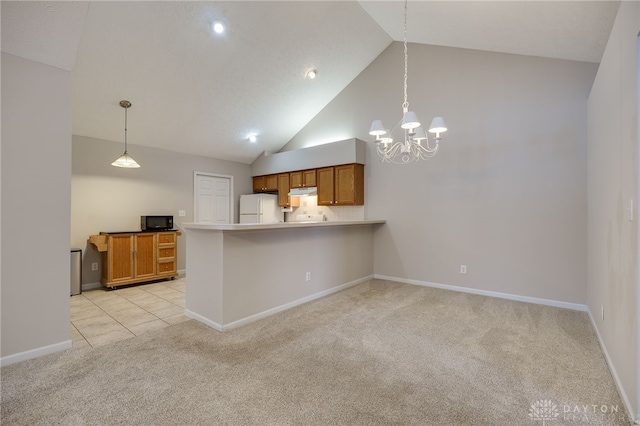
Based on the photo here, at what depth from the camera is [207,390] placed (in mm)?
1953

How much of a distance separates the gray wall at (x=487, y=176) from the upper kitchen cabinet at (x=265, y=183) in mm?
2263

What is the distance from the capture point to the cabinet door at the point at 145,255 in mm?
4859

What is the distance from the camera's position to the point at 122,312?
354 cm

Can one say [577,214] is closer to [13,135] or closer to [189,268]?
[189,268]

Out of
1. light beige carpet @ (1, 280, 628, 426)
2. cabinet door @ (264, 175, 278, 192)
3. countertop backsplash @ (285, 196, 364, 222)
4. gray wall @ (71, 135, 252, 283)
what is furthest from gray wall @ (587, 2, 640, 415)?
gray wall @ (71, 135, 252, 283)

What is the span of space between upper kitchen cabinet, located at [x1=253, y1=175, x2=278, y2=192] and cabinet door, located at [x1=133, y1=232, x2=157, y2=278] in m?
2.59

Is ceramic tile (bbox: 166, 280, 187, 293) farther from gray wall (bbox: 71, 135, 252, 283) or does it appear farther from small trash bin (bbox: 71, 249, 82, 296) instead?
small trash bin (bbox: 71, 249, 82, 296)

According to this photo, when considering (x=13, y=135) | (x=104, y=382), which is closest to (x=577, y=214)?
(x=104, y=382)

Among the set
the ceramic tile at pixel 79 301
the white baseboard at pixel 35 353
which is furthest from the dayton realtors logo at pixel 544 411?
the ceramic tile at pixel 79 301

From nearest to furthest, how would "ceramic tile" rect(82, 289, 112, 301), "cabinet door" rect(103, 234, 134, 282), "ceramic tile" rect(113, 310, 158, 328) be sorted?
"ceramic tile" rect(113, 310, 158, 328) < "ceramic tile" rect(82, 289, 112, 301) < "cabinet door" rect(103, 234, 134, 282)

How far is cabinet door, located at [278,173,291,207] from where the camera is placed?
20.9 feet

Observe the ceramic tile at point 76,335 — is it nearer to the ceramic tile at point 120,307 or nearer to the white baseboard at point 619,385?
the ceramic tile at point 120,307

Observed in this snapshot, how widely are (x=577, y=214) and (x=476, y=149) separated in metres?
1.46

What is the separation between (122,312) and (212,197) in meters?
3.26
